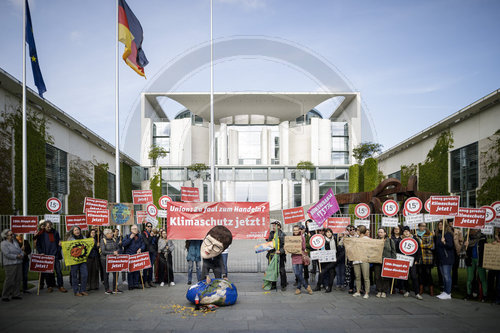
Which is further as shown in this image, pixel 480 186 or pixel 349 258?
pixel 480 186

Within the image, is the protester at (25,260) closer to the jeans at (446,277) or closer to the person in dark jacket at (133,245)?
the person in dark jacket at (133,245)

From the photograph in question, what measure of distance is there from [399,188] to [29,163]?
21080mm

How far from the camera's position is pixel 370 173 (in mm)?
39344

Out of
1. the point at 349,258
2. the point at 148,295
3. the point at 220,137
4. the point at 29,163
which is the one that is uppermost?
the point at 220,137

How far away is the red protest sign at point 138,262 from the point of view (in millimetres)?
10771

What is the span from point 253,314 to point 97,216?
20.1 feet

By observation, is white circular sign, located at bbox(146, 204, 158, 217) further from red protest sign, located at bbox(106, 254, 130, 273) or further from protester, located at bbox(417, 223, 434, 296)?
protester, located at bbox(417, 223, 434, 296)

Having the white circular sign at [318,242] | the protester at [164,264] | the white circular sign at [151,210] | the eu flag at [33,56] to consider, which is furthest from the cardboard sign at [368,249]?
the eu flag at [33,56]

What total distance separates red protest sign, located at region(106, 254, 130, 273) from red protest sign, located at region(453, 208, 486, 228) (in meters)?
9.02

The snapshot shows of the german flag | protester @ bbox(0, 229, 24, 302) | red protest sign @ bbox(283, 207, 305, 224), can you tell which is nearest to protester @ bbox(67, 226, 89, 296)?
protester @ bbox(0, 229, 24, 302)

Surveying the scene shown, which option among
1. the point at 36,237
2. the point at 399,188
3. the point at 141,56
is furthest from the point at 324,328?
the point at 141,56

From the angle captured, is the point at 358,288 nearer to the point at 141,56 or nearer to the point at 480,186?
the point at 141,56

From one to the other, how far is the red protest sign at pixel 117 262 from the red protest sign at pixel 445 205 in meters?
8.56

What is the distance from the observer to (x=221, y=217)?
12.4 m
